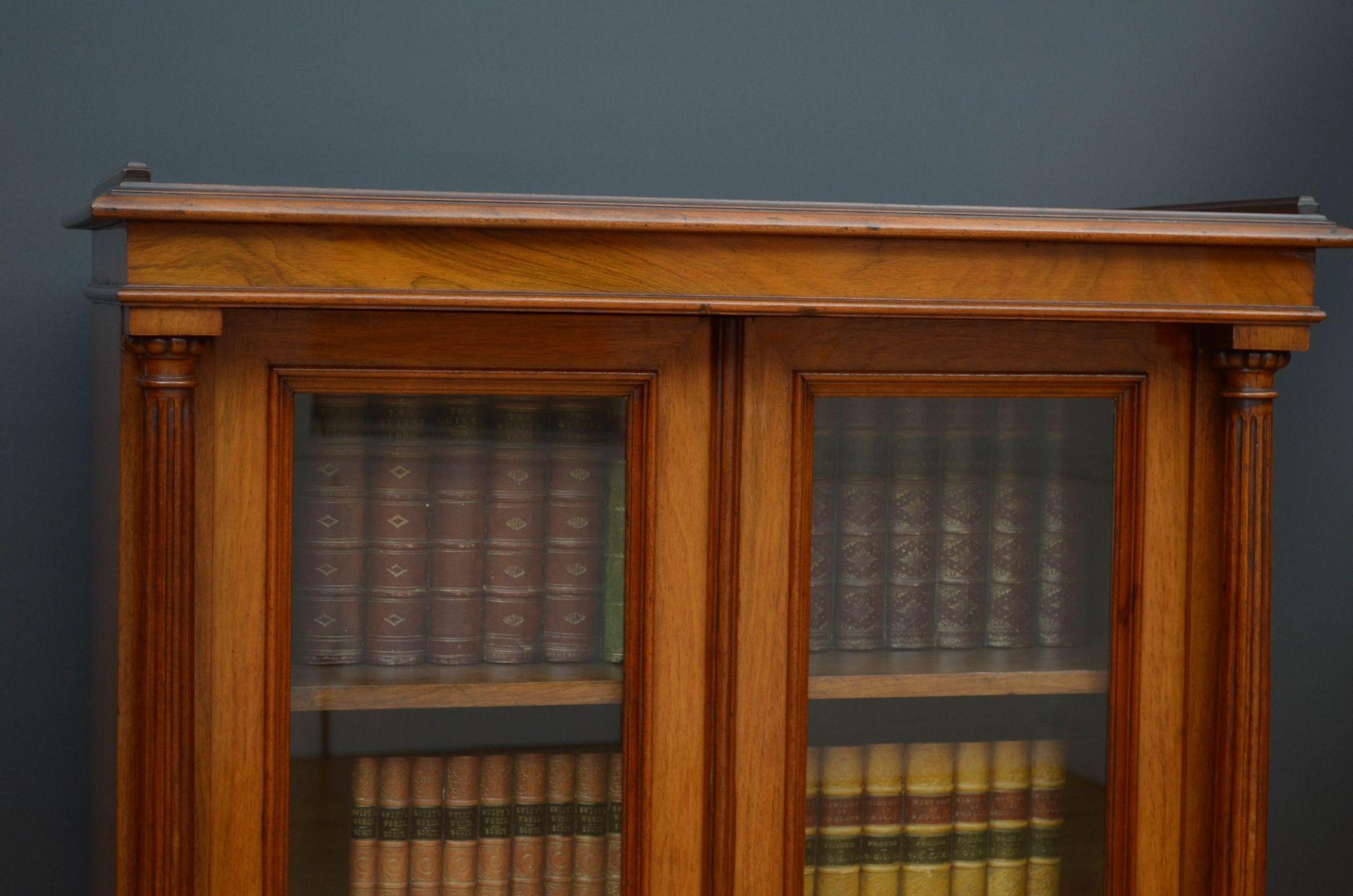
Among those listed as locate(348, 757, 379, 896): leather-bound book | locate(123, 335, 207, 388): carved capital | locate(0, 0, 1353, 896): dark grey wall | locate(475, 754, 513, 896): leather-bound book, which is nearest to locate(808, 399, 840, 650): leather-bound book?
locate(475, 754, 513, 896): leather-bound book

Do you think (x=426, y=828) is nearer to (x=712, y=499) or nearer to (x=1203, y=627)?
(x=712, y=499)

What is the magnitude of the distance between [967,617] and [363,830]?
59cm

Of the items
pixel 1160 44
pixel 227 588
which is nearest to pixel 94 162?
pixel 227 588

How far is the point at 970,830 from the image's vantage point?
133 centimetres

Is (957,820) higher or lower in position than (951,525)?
lower

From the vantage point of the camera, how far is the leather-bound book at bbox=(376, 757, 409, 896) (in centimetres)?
122

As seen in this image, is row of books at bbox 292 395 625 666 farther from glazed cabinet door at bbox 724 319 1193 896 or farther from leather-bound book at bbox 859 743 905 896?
leather-bound book at bbox 859 743 905 896

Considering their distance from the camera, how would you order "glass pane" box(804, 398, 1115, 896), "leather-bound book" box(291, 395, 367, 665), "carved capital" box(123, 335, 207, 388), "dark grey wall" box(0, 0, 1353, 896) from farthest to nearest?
"dark grey wall" box(0, 0, 1353, 896) → "glass pane" box(804, 398, 1115, 896) → "leather-bound book" box(291, 395, 367, 665) → "carved capital" box(123, 335, 207, 388)

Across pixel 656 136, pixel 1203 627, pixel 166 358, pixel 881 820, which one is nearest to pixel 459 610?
pixel 166 358

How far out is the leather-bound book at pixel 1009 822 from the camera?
132 centimetres

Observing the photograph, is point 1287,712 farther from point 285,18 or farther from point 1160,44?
point 285,18

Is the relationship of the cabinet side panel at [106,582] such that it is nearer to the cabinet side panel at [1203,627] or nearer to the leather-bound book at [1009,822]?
the leather-bound book at [1009,822]

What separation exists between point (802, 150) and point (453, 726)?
3.13 ft

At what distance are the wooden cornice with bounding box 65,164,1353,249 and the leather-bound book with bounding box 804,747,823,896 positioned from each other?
1.59 feet
